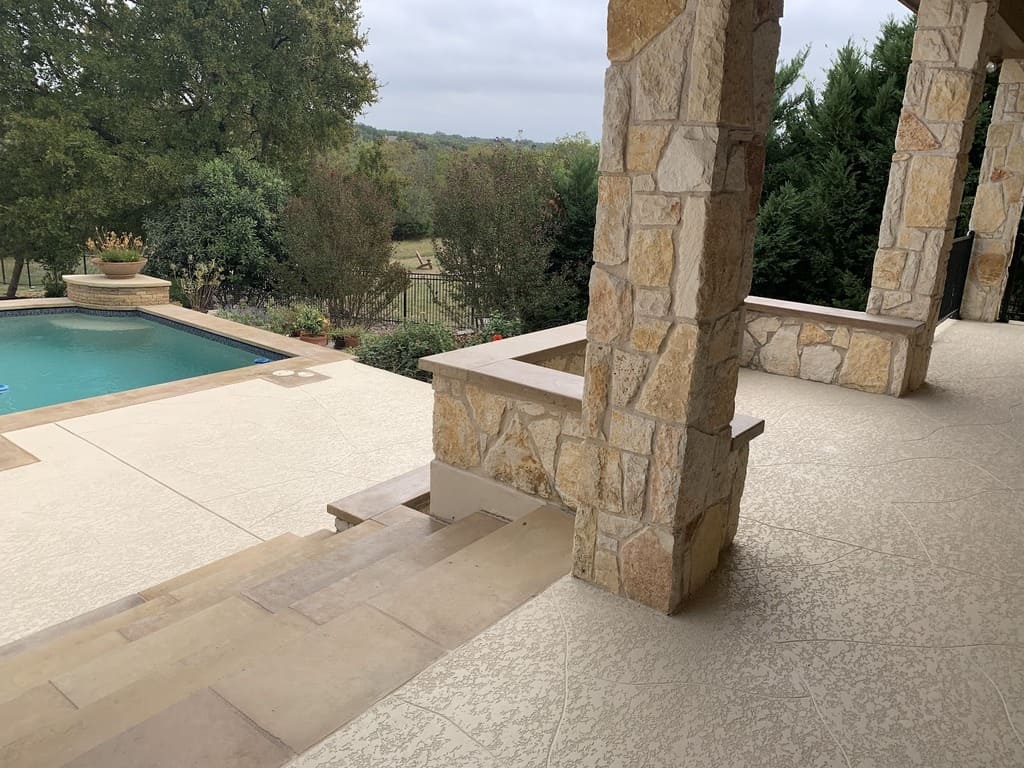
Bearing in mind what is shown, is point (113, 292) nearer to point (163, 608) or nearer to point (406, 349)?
point (406, 349)

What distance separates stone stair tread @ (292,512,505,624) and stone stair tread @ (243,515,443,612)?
132 millimetres

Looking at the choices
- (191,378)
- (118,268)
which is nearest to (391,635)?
(191,378)

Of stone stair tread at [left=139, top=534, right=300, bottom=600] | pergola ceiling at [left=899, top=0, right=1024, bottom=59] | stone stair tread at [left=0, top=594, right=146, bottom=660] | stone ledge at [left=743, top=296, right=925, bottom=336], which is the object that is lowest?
stone stair tread at [left=0, top=594, right=146, bottom=660]

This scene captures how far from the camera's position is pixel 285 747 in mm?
1703

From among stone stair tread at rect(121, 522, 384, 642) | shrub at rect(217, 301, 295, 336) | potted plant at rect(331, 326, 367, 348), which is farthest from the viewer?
shrub at rect(217, 301, 295, 336)

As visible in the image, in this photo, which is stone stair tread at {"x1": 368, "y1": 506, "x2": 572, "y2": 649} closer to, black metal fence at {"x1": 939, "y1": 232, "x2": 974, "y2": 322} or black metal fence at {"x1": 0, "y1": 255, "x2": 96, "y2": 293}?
black metal fence at {"x1": 939, "y1": 232, "x2": 974, "y2": 322}

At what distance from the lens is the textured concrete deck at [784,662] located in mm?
1734

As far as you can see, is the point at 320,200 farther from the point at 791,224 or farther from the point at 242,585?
the point at 242,585

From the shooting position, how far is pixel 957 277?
6.33 m

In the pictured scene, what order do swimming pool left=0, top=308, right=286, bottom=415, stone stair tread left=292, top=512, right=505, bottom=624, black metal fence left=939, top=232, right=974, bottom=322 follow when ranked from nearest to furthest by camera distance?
stone stair tread left=292, top=512, right=505, bottom=624 → black metal fence left=939, top=232, right=974, bottom=322 → swimming pool left=0, top=308, right=286, bottom=415

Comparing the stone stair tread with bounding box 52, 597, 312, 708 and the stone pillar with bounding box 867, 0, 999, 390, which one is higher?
the stone pillar with bounding box 867, 0, 999, 390

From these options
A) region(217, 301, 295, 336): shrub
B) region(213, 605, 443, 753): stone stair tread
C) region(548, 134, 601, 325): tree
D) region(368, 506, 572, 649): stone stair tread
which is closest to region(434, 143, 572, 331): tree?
region(548, 134, 601, 325): tree

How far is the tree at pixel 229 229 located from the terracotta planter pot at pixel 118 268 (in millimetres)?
1342

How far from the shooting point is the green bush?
7.89m
